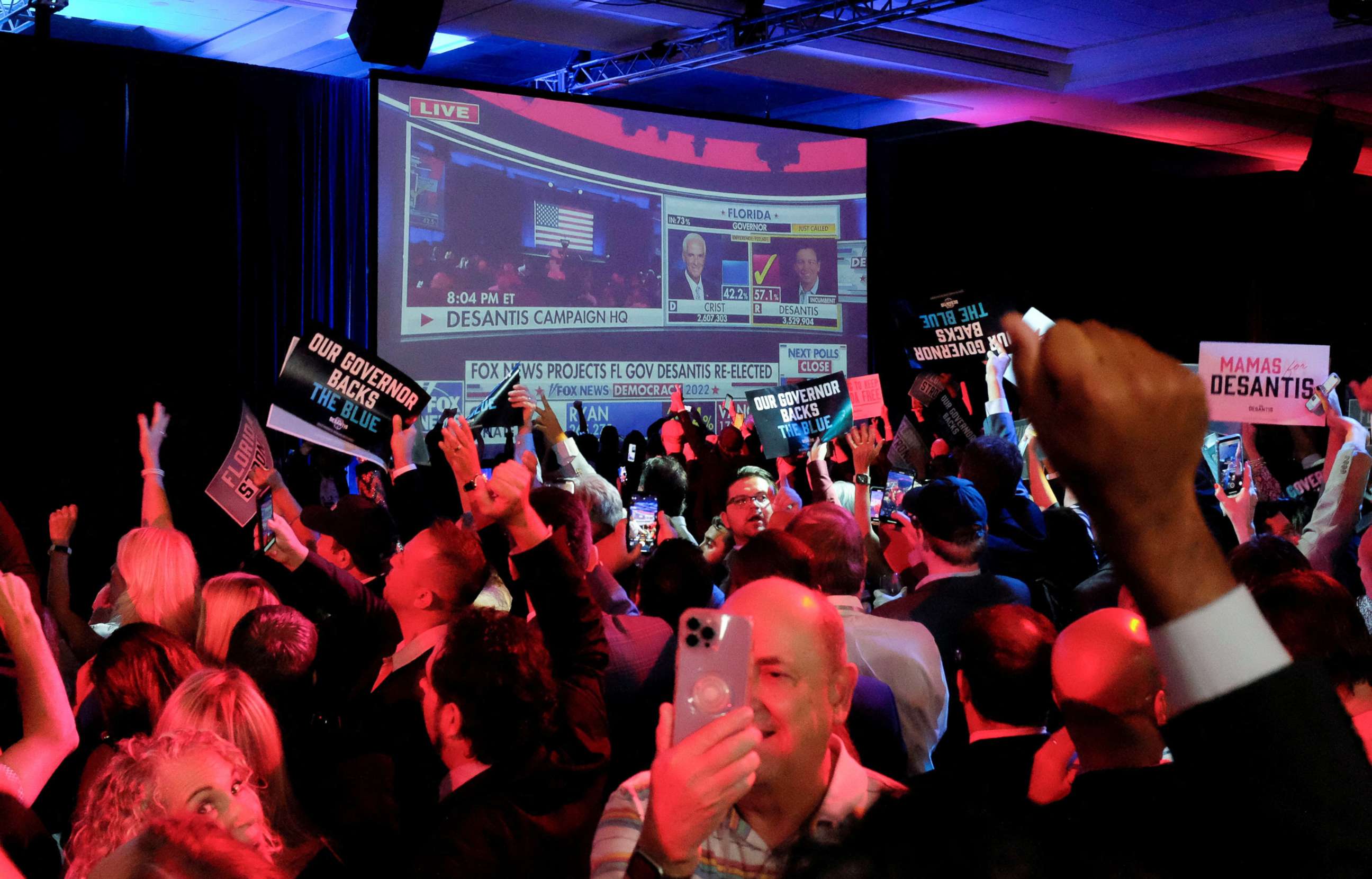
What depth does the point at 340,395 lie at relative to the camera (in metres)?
4.97

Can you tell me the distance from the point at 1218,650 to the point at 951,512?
2.70 meters

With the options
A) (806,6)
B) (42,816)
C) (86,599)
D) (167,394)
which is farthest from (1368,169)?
(42,816)

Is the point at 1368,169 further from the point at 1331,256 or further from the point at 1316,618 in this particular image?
the point at 1316,618

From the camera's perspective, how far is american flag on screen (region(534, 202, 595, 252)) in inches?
344

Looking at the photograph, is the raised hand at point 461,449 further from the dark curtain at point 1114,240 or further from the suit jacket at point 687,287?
the dark curtain at point 1114,240

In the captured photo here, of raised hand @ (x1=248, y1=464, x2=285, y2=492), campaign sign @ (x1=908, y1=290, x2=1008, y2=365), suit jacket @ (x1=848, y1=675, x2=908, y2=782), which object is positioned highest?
campaign sign @ (x1=908, y1=290, x2=1008, y2=365)

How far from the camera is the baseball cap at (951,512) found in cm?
325

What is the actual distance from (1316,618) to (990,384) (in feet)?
11.7

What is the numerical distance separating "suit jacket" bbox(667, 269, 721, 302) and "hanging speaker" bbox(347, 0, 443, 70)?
3.41 m

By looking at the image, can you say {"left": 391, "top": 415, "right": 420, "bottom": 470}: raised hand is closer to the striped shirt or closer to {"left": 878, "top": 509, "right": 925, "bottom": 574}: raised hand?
{"left": 878, "top": 509, "right": 925, "bottom": 574}: raised hand

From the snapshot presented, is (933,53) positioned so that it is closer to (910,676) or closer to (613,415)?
(613,415)

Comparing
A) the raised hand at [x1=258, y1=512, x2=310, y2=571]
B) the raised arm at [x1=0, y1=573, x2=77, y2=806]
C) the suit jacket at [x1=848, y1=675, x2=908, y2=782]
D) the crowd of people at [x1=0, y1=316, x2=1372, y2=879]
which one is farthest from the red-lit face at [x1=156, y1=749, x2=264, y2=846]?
the raised hand at [x1=258, y1=512, x2=310, y2=571]

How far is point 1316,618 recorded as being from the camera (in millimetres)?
2090

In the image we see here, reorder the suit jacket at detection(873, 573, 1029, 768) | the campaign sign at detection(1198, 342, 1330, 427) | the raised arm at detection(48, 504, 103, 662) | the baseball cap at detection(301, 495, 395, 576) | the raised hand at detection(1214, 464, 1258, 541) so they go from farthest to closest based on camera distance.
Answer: the campaign sign at detection(1198, 342, 1330, 427) < the raised hand at detection(1214, 464, 1258, 541) < the baseball cap at detection(301, 495, 395, 576) < the raised arm at detection(48, 504, 103, 662) < the suit jacket at detection(873, 573, 1029, 768)
